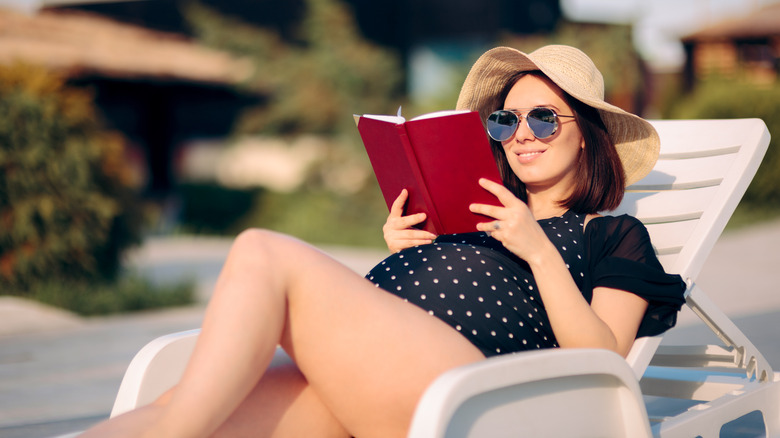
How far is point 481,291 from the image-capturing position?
240 centimetres

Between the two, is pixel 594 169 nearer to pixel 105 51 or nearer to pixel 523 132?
pixel 523 132

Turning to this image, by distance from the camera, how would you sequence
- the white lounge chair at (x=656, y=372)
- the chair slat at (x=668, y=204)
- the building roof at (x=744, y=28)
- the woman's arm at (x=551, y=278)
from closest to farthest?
the white lounge chair at (x=656, y=372) → the woman's arm at (x=551, y=278) → the chair slat at (x=668, y=204) → the building roof at (x=744, y=28)

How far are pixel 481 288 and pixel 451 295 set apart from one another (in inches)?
3.5

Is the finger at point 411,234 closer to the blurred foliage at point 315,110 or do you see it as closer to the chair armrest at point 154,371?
the chair armrest at point 154,371

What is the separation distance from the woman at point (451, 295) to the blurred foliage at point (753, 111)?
1197 centimetres

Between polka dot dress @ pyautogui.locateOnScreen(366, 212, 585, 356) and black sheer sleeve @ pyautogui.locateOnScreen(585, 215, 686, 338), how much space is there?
0.07 meters

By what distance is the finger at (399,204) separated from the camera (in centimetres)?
258

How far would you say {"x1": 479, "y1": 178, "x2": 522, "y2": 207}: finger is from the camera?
2268 millimetres

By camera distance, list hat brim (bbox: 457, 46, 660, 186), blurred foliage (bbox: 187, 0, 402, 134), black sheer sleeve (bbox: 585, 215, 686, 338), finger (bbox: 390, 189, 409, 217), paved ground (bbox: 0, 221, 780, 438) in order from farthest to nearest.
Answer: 1. blurred foliage (bbox: 187, 0, 402, 134)
2. paved ground (bbox: 0, 221, 780, 438)
3. hat brim (bbox: 457, 46, 660, 186)
4. finger (bbox: 390, 189, 409, 217)
5. black sheer sleeve (bbox: 585, 215, 686, 338)

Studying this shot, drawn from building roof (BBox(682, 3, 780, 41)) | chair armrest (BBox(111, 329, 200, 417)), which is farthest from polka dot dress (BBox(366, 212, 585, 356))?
building roof (BBox(682, 3, 780, 41))

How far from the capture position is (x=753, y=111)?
14.6 metres

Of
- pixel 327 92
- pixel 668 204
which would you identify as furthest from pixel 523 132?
pixel 327 92

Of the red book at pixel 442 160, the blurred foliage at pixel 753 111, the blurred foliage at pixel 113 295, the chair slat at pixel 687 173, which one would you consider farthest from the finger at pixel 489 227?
the blurred foliage at pixel 753 111

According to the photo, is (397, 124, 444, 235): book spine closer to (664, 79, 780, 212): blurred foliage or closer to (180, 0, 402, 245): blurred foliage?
(180, 0, 402, 245): blurred foliage
